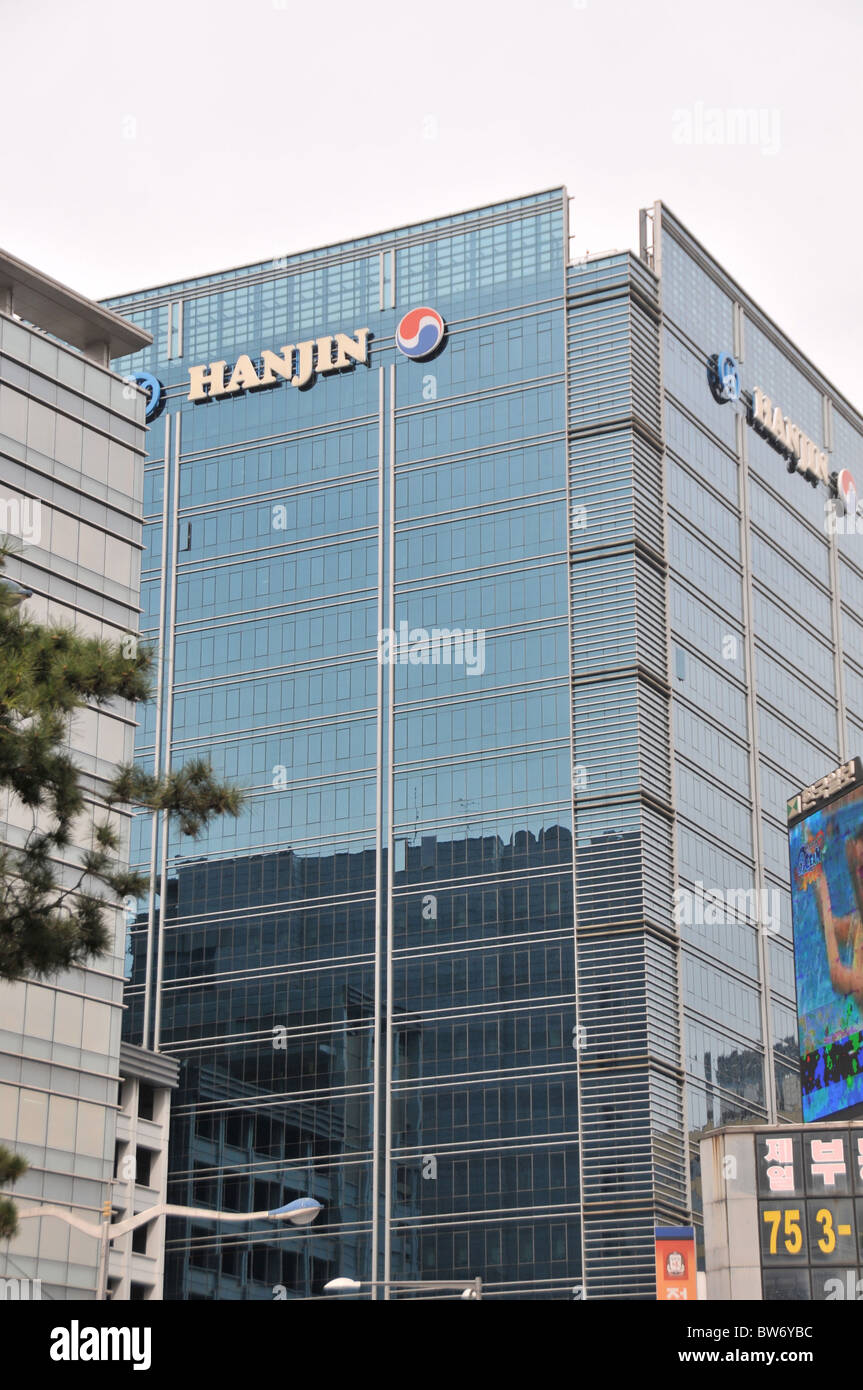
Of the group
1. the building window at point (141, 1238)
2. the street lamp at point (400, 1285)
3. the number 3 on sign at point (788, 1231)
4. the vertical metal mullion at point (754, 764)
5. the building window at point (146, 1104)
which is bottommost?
the street lamp at point (400, 1285)

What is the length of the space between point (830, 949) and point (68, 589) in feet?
94.0

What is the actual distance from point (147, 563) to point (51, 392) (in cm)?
6757

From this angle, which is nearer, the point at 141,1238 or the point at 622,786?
the point at 141,1238

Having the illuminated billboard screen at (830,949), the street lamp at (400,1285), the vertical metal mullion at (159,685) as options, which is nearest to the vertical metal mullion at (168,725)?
the vertical metal mullion at (159,685)

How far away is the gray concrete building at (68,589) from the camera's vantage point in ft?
223

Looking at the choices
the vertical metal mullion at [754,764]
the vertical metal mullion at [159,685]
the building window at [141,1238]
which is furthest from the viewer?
the vertical metal mullion at [159,685]

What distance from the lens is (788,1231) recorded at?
5884 cm

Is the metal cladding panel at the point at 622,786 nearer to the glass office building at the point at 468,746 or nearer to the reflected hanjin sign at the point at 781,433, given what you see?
the glass office building at the point at 468,746

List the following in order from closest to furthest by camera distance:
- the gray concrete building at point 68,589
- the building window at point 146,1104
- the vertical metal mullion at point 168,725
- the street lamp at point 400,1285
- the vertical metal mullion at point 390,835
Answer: the street lamp at point 400,1285, the gray concrete building at point 68,589, the building window at point 146,1104, the vertical metal mullion at point 390,835, the vertical metal mullion at point 168,725

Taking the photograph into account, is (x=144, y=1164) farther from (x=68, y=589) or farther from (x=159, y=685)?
(x=68, y=589)

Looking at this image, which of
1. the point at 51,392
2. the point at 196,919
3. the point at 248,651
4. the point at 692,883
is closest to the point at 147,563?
the point at 248,651

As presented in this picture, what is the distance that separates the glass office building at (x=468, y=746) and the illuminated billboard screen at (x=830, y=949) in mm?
45526

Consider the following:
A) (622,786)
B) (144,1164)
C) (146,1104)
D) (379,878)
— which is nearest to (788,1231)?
(144,1164)

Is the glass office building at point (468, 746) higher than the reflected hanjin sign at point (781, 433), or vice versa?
the reflected hanjin sign at point (781, 433)
